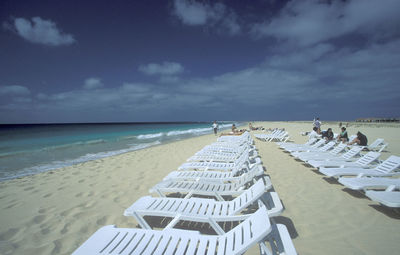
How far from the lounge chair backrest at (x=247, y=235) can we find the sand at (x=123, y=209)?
2.42ft

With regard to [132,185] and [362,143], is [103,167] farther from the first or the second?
[362,143]

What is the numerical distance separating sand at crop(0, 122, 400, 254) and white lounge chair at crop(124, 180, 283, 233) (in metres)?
0.49

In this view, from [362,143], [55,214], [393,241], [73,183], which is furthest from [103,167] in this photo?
[362,143]

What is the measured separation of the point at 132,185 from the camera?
4.68m

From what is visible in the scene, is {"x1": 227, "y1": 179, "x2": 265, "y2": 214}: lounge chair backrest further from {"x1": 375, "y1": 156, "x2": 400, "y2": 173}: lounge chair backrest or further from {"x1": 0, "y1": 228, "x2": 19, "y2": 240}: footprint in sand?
{"x1": 375, "y1": 156, "x2": 400, "y2": 173}: lounge chair backrest

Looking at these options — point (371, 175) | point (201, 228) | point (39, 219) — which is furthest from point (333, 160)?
point (39, 219)

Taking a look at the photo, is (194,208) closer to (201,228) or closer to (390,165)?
(201,228)

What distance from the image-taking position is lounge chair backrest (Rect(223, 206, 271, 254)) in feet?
4.93

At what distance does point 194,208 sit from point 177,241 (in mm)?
713

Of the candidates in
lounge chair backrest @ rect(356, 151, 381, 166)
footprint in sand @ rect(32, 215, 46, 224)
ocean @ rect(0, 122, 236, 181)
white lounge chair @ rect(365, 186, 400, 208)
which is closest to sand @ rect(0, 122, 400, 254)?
footprint in sand @ rect(32, 215, 46, 224)

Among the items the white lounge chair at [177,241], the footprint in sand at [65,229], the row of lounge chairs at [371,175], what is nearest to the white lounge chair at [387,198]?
the row of lounge chairs at [371,175]

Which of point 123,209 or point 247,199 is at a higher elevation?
point 247,199

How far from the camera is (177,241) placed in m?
1.85

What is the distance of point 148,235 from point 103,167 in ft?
17.5
